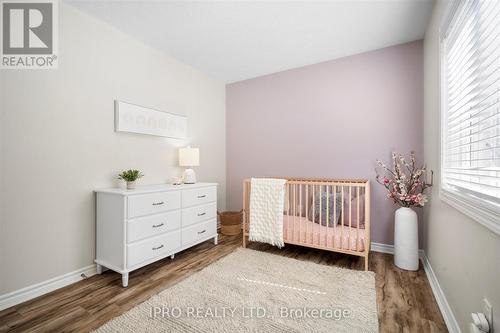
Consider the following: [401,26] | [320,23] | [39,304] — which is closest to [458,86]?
[401,26]

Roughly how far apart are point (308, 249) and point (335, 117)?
1.66 m

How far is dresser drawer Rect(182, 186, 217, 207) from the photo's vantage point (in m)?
2.41

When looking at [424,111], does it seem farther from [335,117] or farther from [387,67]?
[335,117]

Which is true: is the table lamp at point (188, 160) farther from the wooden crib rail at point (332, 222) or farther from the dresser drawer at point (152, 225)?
the wooden crib rail at point (332, 222)

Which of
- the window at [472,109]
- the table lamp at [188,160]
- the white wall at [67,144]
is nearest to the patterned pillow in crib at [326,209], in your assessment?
the window at [472,109]

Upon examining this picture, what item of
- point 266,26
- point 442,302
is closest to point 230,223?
point 442,302

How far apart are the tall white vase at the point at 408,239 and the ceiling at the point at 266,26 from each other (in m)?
1.79

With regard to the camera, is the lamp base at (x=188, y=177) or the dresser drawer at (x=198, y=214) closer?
the dresser drawer at (x=198, y=214)

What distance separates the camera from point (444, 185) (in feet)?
5.24

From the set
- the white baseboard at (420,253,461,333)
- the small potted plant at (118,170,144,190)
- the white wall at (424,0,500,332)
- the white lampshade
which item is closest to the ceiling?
the white wall at (424,0,500,332)

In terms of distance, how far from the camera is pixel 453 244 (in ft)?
4.54

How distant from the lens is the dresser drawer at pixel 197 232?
2.41 m

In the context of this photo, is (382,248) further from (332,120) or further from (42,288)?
(42,288)

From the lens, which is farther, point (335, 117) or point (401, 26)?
point (335, 117)
